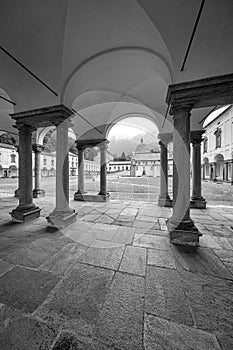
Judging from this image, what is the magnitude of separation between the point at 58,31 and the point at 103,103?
9.50 feet

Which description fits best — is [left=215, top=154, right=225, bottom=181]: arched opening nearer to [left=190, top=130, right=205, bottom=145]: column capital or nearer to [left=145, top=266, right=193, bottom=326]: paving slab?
[left=190, top=130, right=205, bottom=145]: column capital

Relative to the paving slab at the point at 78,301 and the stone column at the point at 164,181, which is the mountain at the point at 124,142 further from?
the paving slab at the point at 78,301

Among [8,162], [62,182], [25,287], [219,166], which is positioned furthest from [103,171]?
[8,162]

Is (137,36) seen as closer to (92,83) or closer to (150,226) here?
(92,83)

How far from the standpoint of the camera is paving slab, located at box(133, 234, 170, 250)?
2.83 metres

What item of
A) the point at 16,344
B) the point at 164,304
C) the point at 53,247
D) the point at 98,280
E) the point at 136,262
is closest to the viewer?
the point at 16,344

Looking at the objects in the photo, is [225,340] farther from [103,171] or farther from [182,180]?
[103,171]

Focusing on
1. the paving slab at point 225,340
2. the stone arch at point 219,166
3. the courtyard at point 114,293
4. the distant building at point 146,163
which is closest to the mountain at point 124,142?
the courtyard at point 114,293

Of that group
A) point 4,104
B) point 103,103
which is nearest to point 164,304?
point 103,103

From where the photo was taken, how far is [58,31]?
2900 millimetres

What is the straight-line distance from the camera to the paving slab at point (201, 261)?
2.11 metres

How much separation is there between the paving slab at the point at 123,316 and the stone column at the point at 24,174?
11.8ft

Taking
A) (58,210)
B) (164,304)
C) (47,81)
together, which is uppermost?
(47,81)

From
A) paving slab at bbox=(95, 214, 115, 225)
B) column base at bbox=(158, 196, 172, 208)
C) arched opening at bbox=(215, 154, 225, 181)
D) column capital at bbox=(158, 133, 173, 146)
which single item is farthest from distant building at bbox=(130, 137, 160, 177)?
paving slab at bbox=(95, 214, 115, 225)
